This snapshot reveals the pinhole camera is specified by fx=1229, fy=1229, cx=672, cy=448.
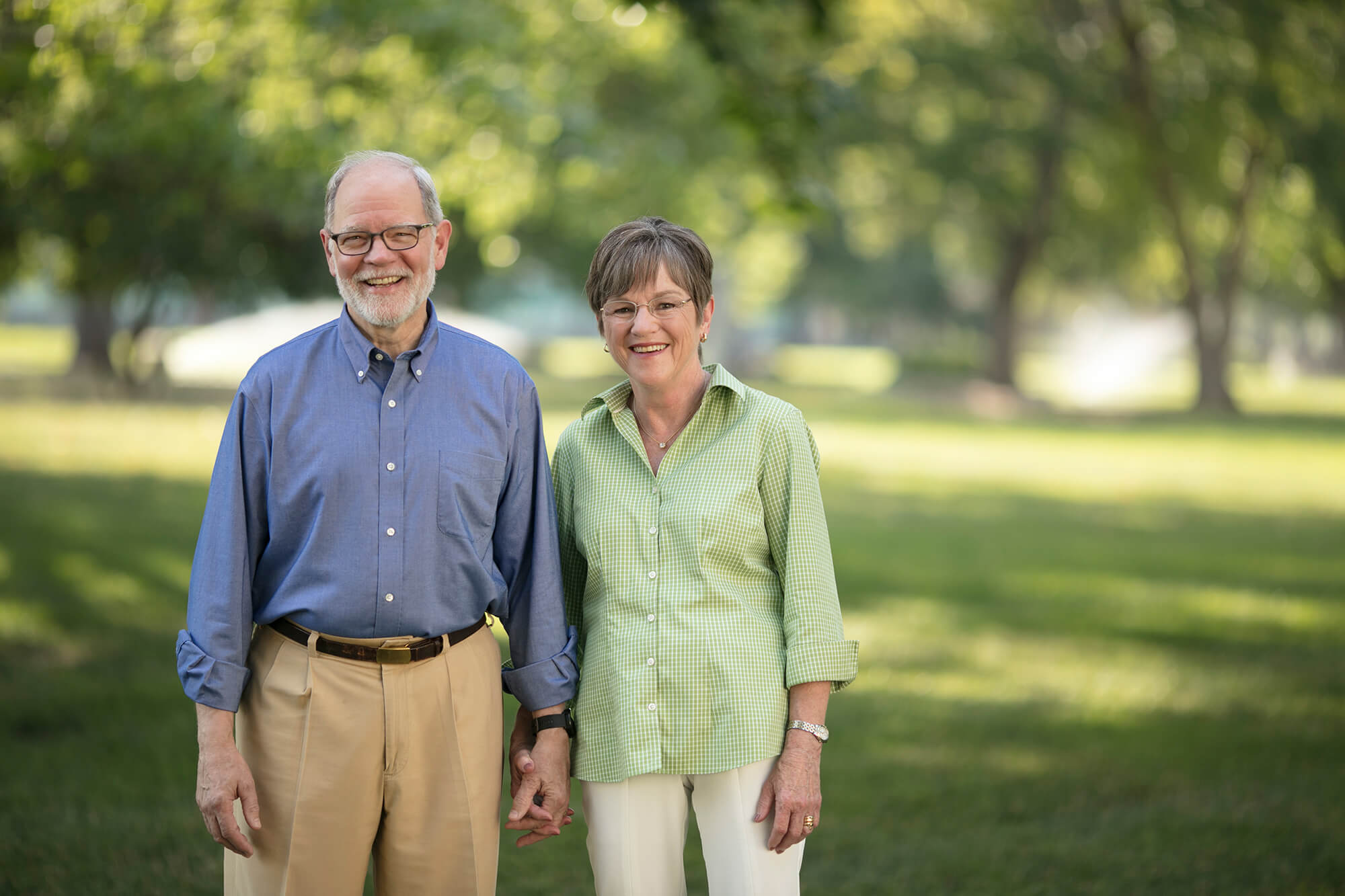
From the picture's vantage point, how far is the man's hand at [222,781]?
277 centimetres

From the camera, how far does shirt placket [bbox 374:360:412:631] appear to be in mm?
2824

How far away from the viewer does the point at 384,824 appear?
9.72 feet

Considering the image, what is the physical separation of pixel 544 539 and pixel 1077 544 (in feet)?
37.1

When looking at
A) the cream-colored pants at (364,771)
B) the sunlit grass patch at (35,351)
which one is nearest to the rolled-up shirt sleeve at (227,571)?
the cream-colored pants at (364,771)

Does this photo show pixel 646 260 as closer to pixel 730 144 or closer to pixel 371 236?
pixel 371 236

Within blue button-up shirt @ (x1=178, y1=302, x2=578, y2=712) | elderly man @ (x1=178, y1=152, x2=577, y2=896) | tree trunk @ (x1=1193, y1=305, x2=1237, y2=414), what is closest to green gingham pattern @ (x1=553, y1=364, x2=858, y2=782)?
elderly man @ (x1=178, y1=152, x2=577, y2=896)

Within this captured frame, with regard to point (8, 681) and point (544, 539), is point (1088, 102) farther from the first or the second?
point (544, 539)

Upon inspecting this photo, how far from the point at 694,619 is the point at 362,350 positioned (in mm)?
1018

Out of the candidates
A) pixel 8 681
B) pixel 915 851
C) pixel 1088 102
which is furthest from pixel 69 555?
pixel 1088 102

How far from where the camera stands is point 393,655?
2.86 metres

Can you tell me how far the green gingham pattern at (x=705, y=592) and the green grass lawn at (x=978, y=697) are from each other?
7.60ft

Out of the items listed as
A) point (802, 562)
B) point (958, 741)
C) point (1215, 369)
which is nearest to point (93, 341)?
point (1215, 369)

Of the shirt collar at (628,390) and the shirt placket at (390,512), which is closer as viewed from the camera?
the shirt placket at (390,512)

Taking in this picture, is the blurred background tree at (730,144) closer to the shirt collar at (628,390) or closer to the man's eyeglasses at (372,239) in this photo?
the shirt collar at (628,390)
